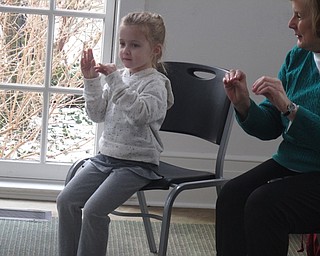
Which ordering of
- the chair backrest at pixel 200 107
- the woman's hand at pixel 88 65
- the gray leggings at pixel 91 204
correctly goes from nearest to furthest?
the gray leggings at pixel 91 204 < the woman's hand at pixel 88 65 < the chair backrest at pixel 200 107

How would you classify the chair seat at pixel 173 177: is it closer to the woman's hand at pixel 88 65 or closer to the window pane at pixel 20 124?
the woman's hand at pixel 88 65

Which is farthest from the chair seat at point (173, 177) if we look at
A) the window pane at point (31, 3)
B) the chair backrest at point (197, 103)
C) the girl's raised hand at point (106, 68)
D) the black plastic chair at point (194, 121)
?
the window pane at point (31, 3)

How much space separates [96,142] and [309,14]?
1.56m

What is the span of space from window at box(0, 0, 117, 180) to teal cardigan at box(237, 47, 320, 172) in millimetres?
1235

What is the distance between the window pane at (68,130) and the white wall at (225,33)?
1.24 ft

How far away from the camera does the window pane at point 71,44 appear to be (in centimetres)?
334

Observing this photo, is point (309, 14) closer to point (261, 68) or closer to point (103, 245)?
point (103, 245)

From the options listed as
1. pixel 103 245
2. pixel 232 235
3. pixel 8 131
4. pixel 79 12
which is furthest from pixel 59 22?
pixel 232 235

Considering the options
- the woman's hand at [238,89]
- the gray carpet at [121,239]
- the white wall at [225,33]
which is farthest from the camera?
the white wall at [225,33]

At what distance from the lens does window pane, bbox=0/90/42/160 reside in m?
3.39

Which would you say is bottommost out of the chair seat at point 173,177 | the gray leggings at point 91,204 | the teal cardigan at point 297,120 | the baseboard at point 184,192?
the baseboard at point 184,192

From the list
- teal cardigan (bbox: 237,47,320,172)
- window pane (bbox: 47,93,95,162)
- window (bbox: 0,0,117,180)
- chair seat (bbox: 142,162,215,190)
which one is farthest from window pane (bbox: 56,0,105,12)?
teal cardigan (bbox: 237,47,320,172)

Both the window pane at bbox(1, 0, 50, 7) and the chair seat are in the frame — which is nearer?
the chair seat

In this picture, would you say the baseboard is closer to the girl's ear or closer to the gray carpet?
the gray carpet
